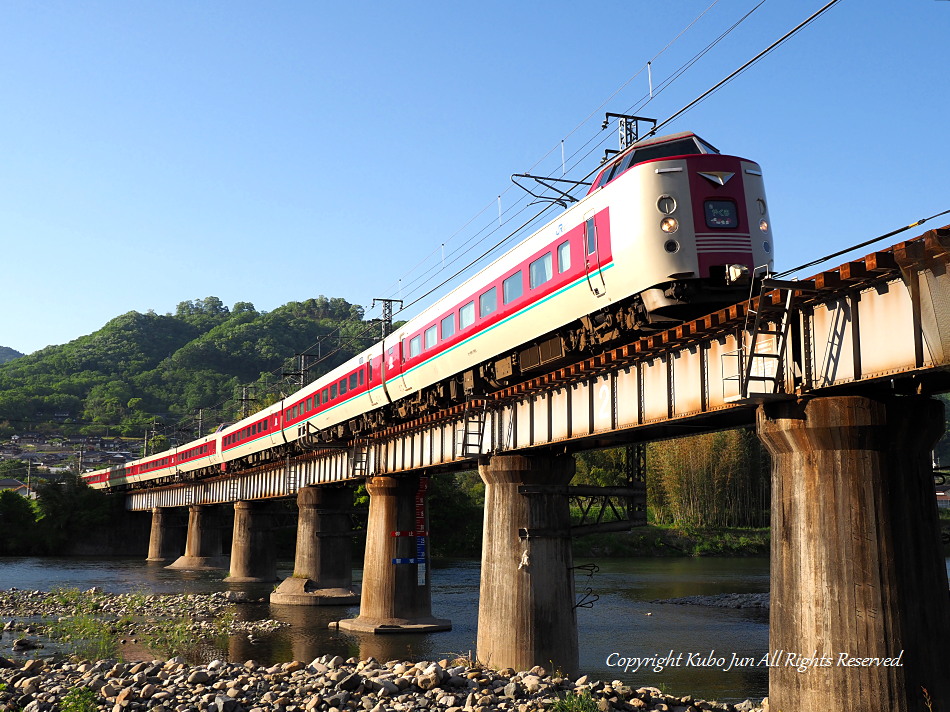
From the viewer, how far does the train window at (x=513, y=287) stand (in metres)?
22.6

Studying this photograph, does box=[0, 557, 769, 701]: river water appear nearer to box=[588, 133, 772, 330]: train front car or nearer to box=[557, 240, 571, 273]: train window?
box=[588, 133, 772, 330]: train front car

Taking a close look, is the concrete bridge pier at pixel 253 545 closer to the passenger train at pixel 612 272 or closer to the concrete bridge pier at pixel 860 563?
the passenger train at pixel 612 272

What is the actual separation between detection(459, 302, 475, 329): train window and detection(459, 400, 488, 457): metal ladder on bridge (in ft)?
7.24

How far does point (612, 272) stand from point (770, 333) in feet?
16.9

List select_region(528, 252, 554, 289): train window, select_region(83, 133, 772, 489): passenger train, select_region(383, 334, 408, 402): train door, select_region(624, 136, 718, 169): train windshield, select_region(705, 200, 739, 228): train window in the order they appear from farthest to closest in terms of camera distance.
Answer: select_region(383, 334, 408, 402): train door
select_region(528, 252, 554, 289): train window
select_region(624, 136, 718, 169): train windshield
select_region(705, 200, 739, 228): train window
select_region(83, 133, 772, 489): passenger train

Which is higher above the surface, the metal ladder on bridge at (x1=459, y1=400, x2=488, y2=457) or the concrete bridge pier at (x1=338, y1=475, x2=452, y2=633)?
the metal ladder on bridge at (x1=459, y1=400, x2=488, y2=457)

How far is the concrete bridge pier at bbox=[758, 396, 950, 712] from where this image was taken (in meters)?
12.6

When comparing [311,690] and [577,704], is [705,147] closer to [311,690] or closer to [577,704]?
[577,704]

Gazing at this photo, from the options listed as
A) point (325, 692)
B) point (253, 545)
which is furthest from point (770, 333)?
point (253, 545)

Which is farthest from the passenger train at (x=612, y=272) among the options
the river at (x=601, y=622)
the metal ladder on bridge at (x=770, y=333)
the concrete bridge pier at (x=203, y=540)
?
the concrete bridge pier at (x=203, y=540)

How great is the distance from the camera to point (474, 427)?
26.6 m

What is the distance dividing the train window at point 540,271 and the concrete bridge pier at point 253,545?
43.5m

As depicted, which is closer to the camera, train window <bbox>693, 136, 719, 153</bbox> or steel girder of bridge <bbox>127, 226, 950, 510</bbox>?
steel girder of bridge <bbox>127, 226, 950, 510</bbox>

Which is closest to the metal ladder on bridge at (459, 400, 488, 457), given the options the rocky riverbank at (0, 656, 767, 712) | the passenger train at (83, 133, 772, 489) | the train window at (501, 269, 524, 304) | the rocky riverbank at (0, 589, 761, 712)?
the passenger train at (83, 133, 772, 489)
